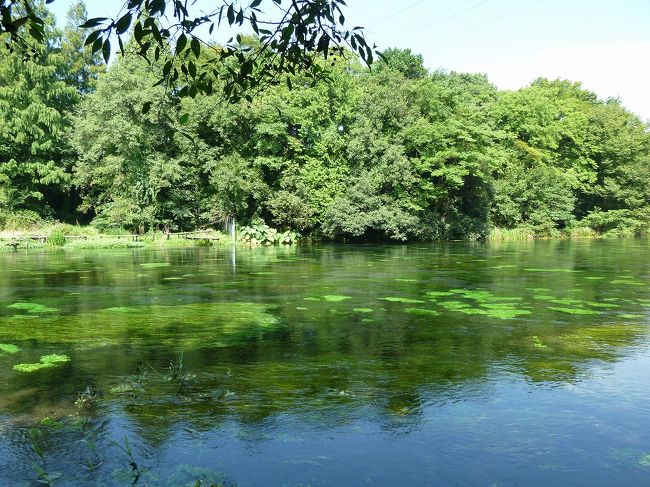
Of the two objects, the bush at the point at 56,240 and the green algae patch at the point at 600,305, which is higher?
the bush at the point at 56,240

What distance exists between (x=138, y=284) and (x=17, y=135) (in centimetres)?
2931

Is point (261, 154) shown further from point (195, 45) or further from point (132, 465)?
point (195, 45)

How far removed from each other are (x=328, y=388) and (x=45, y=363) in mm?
4037

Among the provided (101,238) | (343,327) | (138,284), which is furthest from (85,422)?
(101,238)

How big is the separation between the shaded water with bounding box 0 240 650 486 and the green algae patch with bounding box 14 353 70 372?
0.15 feet

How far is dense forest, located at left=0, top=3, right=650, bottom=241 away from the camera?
38469mm

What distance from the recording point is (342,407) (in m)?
6.10

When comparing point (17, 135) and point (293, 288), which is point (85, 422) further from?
point (17, 135)

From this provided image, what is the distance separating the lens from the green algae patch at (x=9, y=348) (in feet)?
28.0

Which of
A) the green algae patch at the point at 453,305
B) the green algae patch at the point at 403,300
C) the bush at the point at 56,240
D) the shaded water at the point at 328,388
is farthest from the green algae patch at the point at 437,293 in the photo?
the bush at the point at 56,240

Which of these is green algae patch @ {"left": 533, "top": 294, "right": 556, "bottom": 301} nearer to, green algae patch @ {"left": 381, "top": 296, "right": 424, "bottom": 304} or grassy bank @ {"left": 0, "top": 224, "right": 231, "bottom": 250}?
green algae patch @ {"left": 381, "top": 296, "right": 424, "bottom": 304}

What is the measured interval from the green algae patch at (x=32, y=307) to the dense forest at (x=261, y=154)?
2568cm

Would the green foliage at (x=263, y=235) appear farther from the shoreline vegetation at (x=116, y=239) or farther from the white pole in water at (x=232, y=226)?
the white pole in water at (x=232, y=226)

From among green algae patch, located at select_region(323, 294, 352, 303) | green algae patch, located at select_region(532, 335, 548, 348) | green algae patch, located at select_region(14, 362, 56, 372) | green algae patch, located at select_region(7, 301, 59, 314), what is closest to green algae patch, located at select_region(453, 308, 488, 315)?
green algae patch, located at select_region(532, 335, 548, 348)
